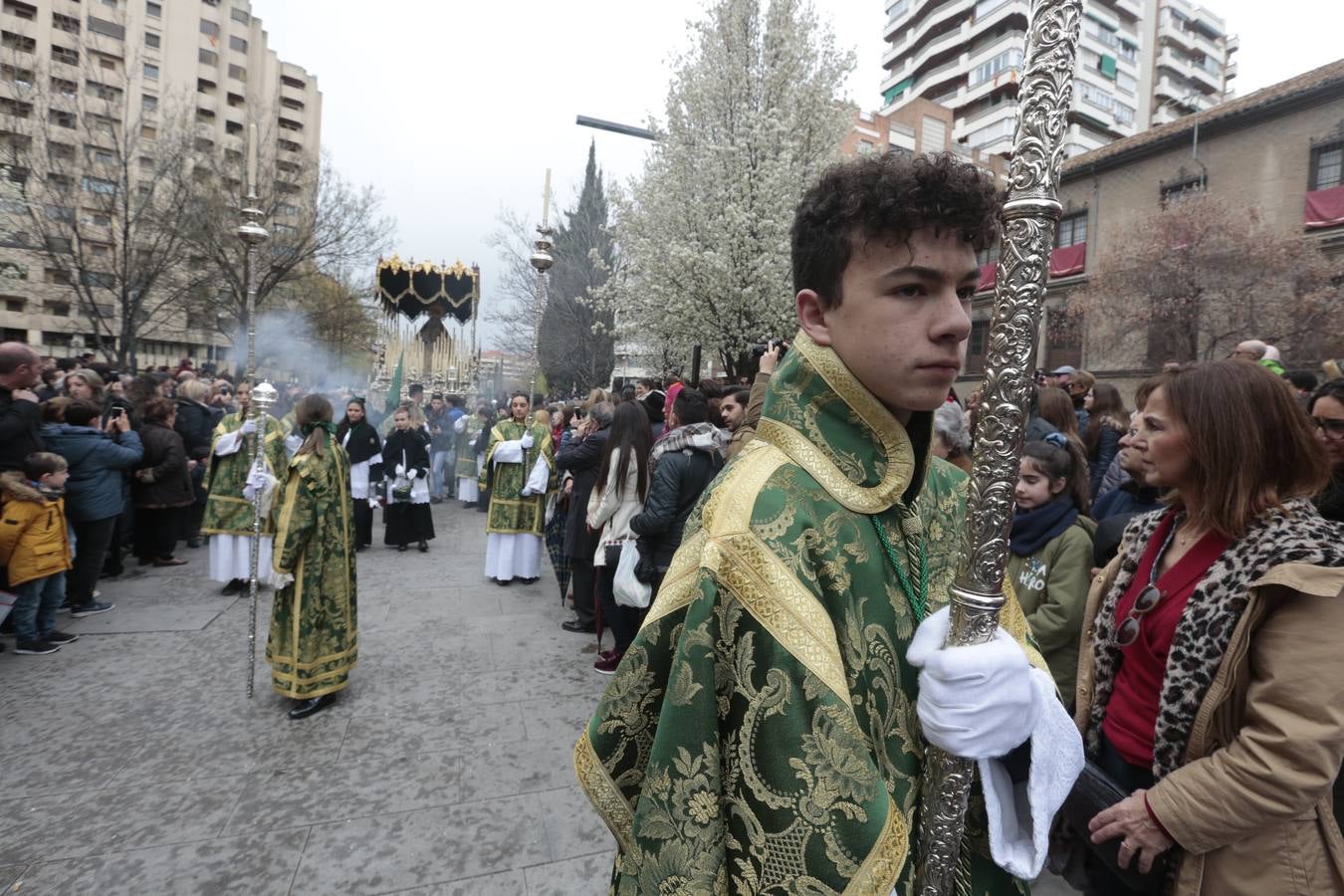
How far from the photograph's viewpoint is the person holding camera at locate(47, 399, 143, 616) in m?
6.14

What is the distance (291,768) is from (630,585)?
7.34 feet

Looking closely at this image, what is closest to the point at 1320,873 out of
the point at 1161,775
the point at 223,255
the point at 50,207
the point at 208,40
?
the point at 1161,775

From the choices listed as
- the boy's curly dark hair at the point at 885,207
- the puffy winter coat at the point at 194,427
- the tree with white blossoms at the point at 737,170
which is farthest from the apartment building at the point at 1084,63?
the boy's curly dark hair at the point at 885,207

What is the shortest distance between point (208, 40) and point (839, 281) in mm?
63500

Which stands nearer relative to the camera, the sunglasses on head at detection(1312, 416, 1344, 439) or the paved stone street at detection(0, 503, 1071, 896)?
the sunglasses on head at detection(1312, 416, 1344, 439)

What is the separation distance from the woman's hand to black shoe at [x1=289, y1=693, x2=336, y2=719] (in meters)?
4.39

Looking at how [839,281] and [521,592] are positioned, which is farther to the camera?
[521,592]

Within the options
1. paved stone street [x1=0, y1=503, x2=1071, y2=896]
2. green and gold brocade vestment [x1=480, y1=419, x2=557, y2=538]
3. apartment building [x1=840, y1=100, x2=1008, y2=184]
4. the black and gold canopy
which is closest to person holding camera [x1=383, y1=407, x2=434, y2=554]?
green and gold brocade vestment [x1=480, y1=419, x2=557, y2=538]

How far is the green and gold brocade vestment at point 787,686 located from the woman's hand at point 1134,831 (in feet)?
2.21

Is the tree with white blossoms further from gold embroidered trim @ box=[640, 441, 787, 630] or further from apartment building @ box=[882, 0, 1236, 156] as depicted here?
apartment building @ box=[882, 0, 1236, 156]

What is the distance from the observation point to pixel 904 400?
1.22 m

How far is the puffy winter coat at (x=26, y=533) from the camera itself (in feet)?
16.9

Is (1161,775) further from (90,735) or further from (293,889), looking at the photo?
(90,735)

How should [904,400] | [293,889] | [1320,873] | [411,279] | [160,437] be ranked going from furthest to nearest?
[411,279] < [160,437] < [293,889] < [1320,873] < [904,400]
